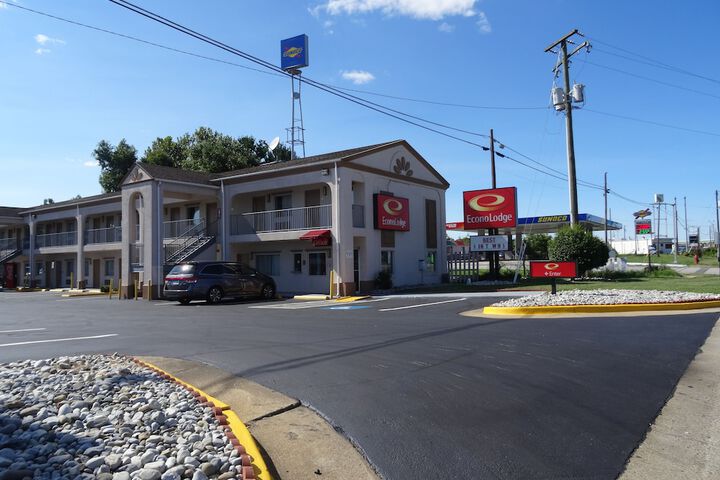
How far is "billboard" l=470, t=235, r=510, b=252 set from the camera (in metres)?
26.9

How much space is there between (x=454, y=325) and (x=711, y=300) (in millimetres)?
7362

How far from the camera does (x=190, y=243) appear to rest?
2842cm

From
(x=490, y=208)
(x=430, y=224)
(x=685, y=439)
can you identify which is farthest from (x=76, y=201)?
(x=685, y=439)

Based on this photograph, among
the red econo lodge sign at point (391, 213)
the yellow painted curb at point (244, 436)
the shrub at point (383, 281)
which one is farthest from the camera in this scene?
the red econo lodge sign at point (391, 213)

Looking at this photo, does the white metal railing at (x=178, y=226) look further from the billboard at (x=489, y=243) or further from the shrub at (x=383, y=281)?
the billboard at (x=489, y=243)

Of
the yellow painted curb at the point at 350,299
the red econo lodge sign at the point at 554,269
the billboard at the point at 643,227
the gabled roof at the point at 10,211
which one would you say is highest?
the gabled roof at the point at 10,211

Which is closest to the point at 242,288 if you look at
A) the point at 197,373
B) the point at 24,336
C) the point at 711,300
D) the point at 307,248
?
the point at 307,248

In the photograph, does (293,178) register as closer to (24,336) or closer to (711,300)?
(24,336)

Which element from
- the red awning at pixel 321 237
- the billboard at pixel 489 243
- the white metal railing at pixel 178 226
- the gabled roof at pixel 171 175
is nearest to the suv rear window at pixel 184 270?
the red awning at pixel 321 237

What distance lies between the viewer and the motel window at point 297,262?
26898 mm

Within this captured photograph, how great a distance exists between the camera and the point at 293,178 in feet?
84.0

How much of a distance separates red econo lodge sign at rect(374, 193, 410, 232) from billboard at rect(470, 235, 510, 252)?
3693mm

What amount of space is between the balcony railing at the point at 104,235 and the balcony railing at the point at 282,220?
1043 centimetres

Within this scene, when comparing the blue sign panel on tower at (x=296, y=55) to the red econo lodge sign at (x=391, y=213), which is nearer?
the red econo lodge sign at (x=391, y=213)
